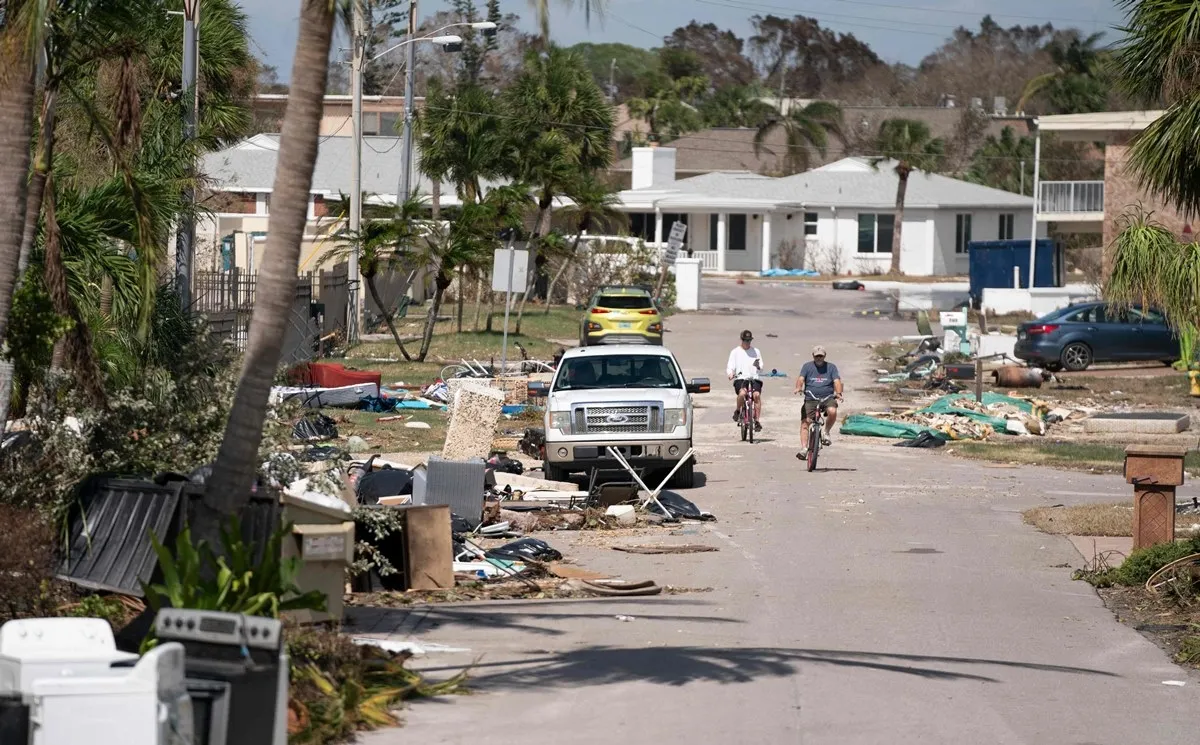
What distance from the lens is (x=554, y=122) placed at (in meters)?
51.0

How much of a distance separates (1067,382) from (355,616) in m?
24.5

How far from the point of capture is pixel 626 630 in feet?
34.1

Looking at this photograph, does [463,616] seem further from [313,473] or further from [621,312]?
[621,312]

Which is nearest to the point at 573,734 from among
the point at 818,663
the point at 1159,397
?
the point at 818,663

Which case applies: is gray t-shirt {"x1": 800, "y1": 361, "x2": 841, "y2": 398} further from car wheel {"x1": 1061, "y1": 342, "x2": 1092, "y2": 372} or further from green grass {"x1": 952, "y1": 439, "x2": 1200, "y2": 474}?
car wheel {"x1": 1061, "y1": 342, "x2": 1092, "y2": 372}

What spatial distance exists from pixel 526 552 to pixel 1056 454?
11.8m

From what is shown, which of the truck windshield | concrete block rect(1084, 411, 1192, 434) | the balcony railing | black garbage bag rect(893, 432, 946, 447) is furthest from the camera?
the balcony railing

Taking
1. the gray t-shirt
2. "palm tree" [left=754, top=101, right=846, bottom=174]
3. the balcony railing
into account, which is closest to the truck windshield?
the gray t-shirt

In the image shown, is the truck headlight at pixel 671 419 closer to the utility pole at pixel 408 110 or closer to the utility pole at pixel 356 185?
the utility pole at pixel 356 185

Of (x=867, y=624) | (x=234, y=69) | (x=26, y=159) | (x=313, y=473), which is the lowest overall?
(x=867, y=624)

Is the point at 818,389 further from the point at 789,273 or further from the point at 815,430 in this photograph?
the point at 789,273

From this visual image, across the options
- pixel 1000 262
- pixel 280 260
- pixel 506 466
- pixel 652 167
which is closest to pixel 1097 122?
pixel 1000 262

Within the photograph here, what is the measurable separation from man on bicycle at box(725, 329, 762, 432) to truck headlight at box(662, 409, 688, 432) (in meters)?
5.52

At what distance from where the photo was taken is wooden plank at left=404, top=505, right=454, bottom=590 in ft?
37.8
